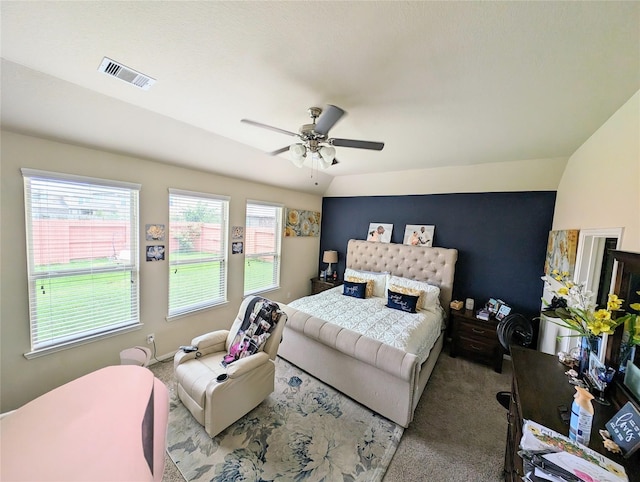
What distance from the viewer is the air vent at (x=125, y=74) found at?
1473 mm

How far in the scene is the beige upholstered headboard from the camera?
367cm

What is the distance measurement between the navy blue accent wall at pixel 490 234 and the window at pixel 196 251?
9.92 feet

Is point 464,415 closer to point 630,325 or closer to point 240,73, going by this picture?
point 630,325

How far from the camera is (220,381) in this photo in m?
1.89

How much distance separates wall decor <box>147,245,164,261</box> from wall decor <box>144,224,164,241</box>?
10cm

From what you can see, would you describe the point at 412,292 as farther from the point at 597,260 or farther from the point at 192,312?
the point at 192,312

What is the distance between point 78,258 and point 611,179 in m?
4.64

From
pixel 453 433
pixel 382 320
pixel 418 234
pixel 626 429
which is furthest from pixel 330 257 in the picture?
pixel 626 429

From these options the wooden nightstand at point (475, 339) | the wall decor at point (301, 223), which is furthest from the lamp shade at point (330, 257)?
the wooden nightstand at point (475, 339)

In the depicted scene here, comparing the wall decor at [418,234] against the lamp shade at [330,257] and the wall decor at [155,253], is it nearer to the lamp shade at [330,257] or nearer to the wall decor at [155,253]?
the lamp shade at [330,257]

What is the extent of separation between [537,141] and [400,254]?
7.65 ft

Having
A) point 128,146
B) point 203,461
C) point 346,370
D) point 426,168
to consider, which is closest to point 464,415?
point 346,370

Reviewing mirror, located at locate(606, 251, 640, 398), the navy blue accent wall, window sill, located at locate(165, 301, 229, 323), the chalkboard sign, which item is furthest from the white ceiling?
window sill, located at locate(165, 301, 229, 323)

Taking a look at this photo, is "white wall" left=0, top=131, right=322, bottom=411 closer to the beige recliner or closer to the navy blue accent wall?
the beige recliner
